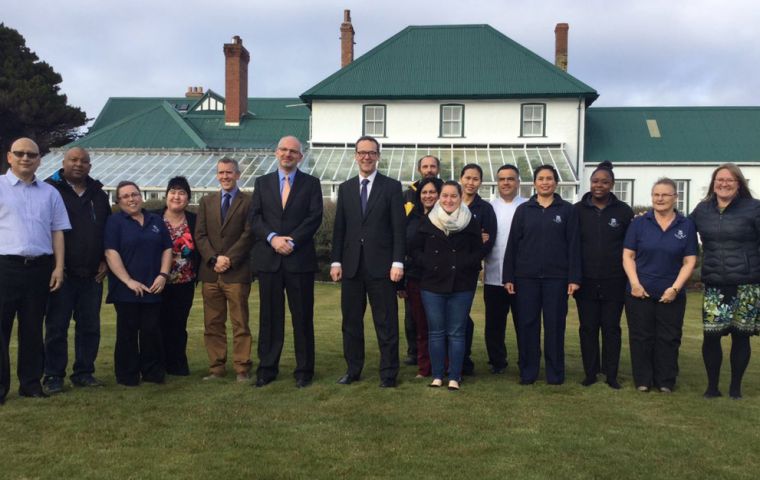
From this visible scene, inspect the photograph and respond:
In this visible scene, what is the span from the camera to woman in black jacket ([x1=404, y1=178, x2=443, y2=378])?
6.78 meters

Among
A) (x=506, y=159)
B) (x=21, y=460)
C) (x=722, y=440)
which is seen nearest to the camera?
(x=21, y=460)

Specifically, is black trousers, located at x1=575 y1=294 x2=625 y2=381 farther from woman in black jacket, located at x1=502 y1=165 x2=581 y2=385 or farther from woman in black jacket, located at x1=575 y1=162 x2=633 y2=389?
woman in black jacket, located at x1=502 y1=165 x2=581 y2=385

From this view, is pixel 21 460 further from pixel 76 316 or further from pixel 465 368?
pixel 465 368

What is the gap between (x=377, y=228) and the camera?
6.41 m

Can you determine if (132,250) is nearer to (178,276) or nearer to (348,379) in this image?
(178,276)

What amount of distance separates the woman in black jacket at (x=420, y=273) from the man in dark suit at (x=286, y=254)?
943 mm

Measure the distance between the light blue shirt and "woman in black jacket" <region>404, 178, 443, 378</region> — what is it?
3.21 metres

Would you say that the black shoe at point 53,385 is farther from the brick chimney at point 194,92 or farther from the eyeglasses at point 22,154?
the brick chimney at point 194,92

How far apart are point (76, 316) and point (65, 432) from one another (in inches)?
71.0

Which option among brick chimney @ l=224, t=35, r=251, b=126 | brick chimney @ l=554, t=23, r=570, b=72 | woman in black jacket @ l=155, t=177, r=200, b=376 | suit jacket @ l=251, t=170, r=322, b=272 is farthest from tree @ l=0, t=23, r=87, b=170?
suit jacket @ l=251, t=170, r=322, b=272

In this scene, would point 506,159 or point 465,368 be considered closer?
point 465,368

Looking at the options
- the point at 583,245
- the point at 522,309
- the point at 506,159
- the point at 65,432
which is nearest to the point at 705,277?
the point at 583,245

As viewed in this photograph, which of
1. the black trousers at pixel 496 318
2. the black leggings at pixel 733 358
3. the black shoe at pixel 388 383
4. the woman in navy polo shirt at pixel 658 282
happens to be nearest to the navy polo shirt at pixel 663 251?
the woman in navy polo shirt at pixel 658 282

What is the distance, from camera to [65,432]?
5008 mm
